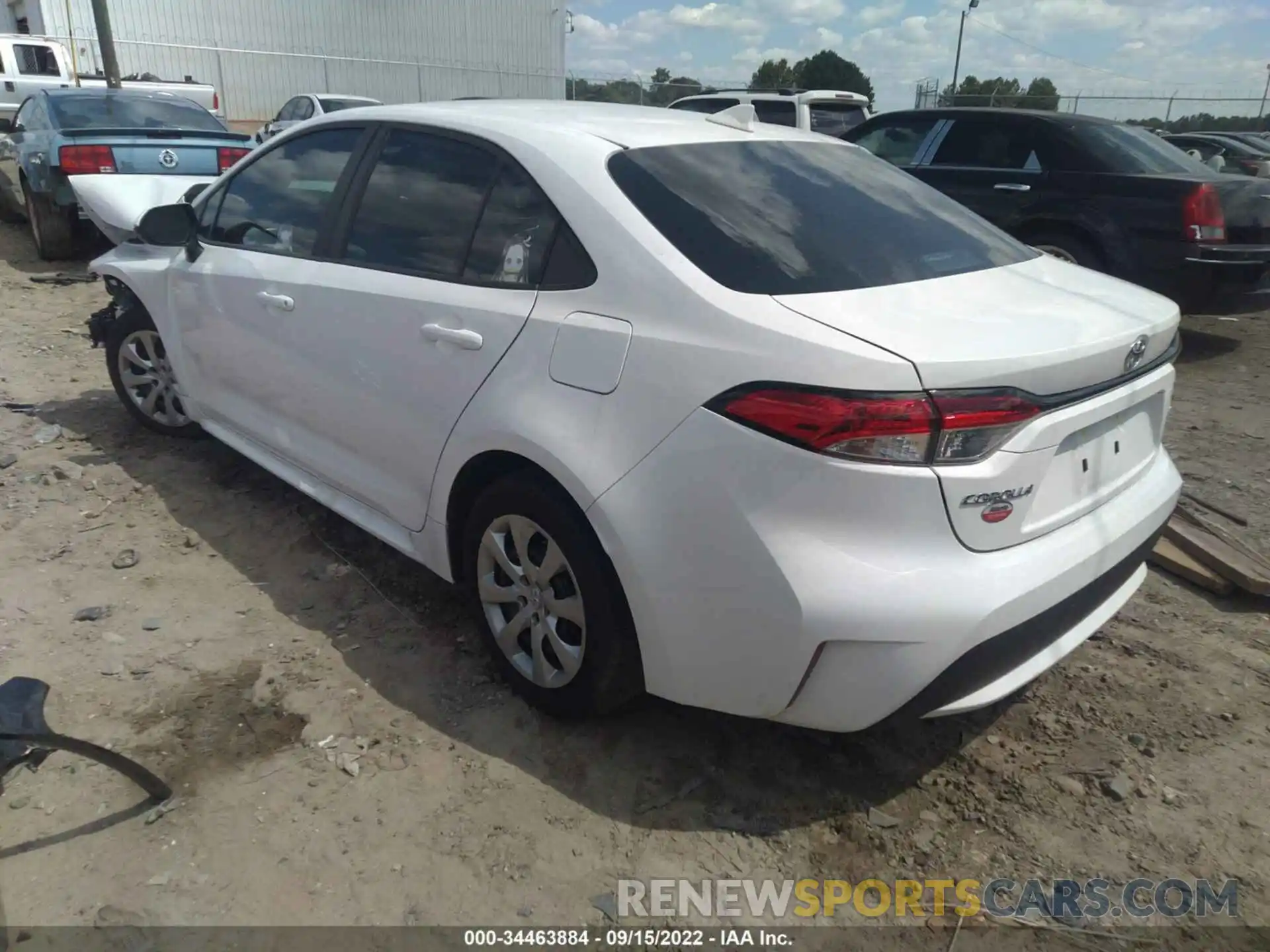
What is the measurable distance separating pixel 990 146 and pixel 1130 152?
1.02 m

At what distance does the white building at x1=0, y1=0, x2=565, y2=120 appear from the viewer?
25.6m

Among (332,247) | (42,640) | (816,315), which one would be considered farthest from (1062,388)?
(42,640)

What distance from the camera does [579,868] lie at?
90.9 inches

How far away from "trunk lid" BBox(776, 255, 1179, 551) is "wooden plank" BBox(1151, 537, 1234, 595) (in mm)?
1298

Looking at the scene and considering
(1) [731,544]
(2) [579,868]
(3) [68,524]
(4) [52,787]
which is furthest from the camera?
(3) [68,524]

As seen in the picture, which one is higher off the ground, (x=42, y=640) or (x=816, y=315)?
(x=816, y=315)

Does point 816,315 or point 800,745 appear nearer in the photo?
point 816,315

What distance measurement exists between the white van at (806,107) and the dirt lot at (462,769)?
10672 mm

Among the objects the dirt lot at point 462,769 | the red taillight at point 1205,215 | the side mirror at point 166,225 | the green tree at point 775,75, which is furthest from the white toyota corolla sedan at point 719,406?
the green tree at point 775,75

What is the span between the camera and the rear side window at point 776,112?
13.0 m

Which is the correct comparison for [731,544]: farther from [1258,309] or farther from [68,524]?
[1258,309]

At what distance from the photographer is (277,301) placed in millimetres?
3453

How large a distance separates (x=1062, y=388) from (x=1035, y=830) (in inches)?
45.9

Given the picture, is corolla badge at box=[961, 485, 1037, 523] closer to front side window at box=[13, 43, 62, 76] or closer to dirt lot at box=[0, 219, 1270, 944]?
dirt lot at box=[0, 219, 1270, 944]
